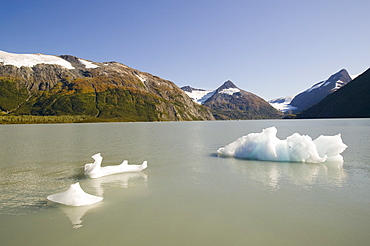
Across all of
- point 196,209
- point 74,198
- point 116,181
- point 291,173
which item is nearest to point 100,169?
point 116,181

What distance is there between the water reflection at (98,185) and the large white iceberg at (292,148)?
40.0 feet

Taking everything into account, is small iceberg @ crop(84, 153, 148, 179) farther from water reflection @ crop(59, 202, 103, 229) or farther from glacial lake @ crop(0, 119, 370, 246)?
water reflection @ crop(59, 202, 103, 229)

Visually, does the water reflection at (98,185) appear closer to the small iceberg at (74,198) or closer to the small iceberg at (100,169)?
the small iceberg at (74,198)

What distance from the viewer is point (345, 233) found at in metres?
8.49

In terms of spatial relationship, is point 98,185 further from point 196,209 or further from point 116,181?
point 196,209

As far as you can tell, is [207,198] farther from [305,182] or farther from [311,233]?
[305,182]

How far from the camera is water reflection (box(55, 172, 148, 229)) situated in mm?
10211

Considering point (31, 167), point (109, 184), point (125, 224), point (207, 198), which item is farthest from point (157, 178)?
point (31, 167)

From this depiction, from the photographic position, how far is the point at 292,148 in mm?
22734

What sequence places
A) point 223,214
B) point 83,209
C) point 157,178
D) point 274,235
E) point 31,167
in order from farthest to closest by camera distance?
point 31,167 → point 157,178 → point 83,209 → point 223,214 → point 274,235

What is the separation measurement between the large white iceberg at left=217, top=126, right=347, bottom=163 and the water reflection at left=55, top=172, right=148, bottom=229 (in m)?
12.2

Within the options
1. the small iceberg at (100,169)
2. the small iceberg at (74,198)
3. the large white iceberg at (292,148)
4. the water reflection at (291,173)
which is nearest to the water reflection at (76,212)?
the small iceberg at (74,198)

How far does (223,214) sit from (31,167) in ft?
62.6

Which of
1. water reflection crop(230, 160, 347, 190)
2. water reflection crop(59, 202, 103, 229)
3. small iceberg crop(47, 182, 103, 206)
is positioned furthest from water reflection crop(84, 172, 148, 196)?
water reflection crop(230, 160, 347, 190)
